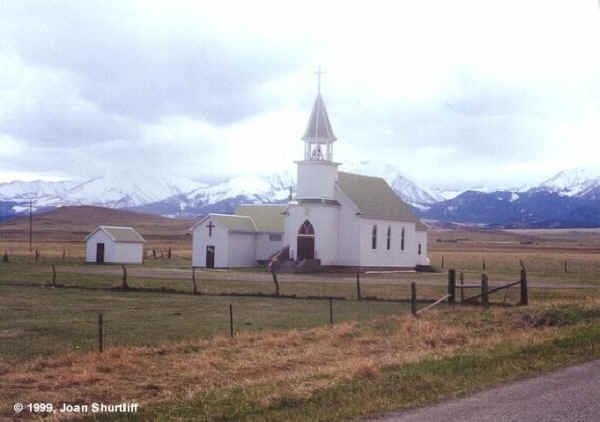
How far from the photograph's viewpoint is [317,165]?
2323 inches

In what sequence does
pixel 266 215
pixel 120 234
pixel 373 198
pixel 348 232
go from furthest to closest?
pixel 120 234, pixel 266 215, pixel 373 198, pixel 348 232

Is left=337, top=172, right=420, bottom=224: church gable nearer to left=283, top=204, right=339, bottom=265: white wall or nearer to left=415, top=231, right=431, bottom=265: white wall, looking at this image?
left=415, top=231, right=431, bottom=265: white wall

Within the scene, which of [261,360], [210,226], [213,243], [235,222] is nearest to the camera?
[261,360]

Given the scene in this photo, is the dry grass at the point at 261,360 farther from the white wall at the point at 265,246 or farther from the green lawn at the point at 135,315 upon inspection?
Result: the white wall at the point at 265,246

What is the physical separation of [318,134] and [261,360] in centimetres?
4343

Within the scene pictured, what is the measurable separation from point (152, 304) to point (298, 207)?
97.9 ft

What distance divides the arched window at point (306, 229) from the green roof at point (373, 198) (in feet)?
11.8

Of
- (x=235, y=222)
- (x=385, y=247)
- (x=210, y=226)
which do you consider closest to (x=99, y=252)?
(x=210, y=226)

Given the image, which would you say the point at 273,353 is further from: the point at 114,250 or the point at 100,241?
A: the point at 100,241

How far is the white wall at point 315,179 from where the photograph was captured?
59125 mm

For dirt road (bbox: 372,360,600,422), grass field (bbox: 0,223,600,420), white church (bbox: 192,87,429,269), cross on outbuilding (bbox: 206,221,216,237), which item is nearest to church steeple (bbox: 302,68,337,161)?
white church (bbox: 192,87,429,269)

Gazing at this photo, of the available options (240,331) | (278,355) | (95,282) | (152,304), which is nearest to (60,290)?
(95,282)

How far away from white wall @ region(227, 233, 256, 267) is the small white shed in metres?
10.9

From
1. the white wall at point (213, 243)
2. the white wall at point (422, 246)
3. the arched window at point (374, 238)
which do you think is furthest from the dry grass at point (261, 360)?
the white wall at point (422, 246)
